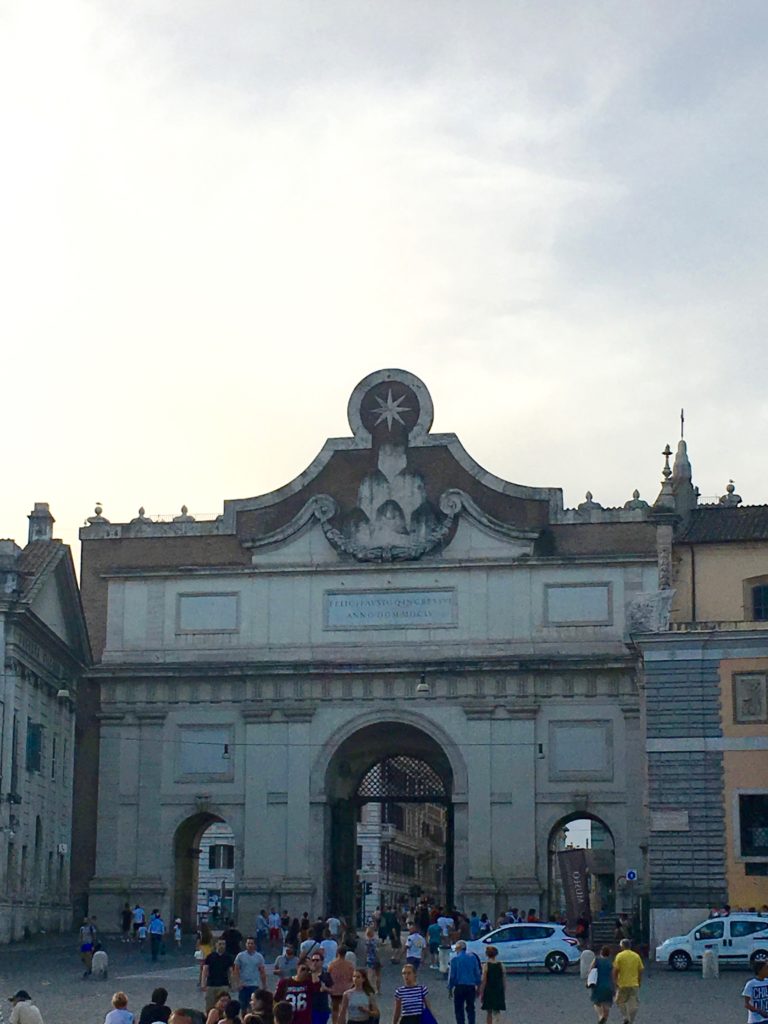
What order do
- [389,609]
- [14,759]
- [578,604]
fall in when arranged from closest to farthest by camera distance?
[14,759], [578,604], [389,609]

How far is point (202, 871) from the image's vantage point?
309 feet

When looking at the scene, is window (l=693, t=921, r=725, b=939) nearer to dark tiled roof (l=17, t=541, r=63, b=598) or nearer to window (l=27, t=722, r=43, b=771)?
window (l=27, t=722, r=43, b=771)

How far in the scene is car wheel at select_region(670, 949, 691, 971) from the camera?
4131 cm

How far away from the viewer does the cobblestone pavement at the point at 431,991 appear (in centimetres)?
3009

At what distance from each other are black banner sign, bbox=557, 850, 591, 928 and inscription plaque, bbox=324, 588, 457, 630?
33.1 feet

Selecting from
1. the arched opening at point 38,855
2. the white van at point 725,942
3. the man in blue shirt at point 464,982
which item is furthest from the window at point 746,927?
the arched opening at point 38,855

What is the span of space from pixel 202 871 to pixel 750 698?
52.8 metres

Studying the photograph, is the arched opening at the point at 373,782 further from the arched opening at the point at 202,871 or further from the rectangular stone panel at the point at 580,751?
the arched opening at the point at 202,871

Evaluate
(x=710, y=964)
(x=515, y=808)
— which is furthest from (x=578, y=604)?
(x=710, y=964)

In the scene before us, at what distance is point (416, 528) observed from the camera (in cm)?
5791

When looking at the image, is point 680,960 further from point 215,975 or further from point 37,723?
point 37,723

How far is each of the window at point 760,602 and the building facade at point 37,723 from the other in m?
19.2

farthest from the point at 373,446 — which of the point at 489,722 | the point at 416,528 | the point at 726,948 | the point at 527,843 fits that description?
the point at 726,948

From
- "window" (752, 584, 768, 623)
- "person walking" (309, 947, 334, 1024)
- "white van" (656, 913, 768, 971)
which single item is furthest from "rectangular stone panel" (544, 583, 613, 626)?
"person walking" (309, 947, 334, 1024)
